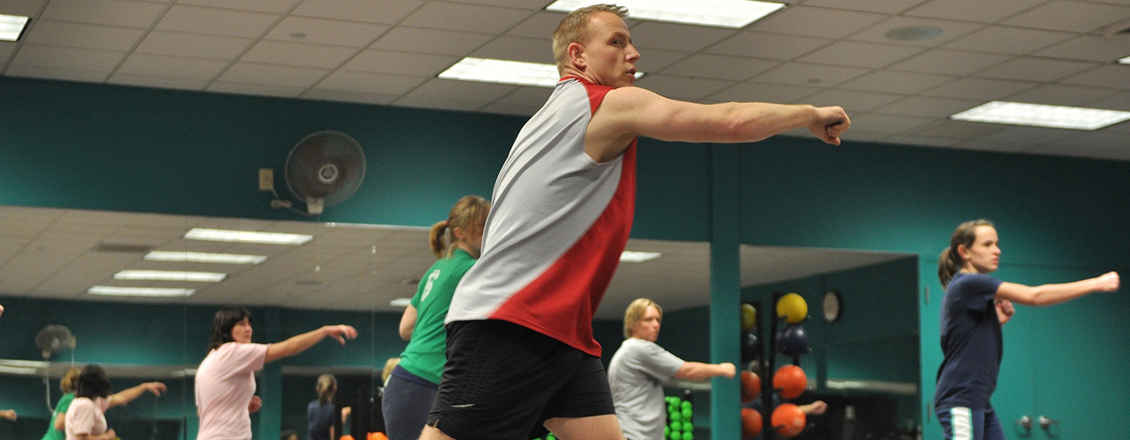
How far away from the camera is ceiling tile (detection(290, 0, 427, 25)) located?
6391 millimetres

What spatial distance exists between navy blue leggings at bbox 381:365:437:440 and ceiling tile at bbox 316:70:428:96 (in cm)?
380

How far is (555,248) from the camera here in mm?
2404

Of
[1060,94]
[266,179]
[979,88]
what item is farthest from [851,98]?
[266,179]

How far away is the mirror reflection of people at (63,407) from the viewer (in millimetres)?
7406

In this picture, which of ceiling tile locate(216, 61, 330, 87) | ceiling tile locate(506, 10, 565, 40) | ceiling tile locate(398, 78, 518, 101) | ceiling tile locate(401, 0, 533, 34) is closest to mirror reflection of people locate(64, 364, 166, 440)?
ceiling tile locate(216, 61, 330, 87)

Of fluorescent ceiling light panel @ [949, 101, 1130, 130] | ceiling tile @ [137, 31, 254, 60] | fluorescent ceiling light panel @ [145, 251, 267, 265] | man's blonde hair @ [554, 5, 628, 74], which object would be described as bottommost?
man's blonde hair @ [554, 5, 628, 74]

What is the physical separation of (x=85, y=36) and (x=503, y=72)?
2.35 metres

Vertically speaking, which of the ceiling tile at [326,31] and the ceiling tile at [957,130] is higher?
the ceiling tile at [957,130]

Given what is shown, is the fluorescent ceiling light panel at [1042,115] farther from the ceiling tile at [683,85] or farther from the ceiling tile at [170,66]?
the ceiling tile at [170,66]

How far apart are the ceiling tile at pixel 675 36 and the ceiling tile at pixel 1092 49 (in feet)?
6.24

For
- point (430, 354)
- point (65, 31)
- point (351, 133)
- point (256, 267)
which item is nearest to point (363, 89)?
point (351, 133)

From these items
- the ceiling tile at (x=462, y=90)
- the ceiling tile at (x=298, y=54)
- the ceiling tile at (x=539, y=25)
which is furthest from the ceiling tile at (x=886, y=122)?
the ceiling tile at (x=298, y=54)

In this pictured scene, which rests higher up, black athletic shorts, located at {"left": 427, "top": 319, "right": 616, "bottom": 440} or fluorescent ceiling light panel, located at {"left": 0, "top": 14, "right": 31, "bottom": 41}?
fluorescent ceiling light panel, located at {"left": 0, "top": 14, "right": 31, "bottom": 41}

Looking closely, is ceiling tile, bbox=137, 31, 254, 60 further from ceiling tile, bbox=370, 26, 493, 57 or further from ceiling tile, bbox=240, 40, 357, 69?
ceiling tile, bbox=370, 26, 493, 57
